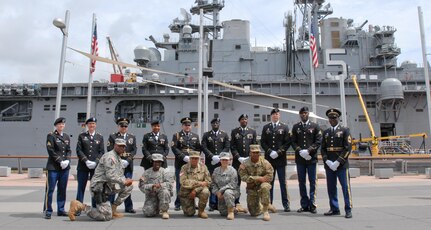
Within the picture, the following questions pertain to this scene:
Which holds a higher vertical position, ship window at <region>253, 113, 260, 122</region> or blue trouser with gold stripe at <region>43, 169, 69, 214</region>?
ship window at <region>253, 113, 260, 122</region>

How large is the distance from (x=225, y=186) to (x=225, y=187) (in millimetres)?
33

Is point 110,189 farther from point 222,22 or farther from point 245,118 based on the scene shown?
point 222,22

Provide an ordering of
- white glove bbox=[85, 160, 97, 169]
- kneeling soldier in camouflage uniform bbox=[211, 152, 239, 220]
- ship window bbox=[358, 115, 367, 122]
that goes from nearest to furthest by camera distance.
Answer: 1. kneeling soldier in camouflage uniform bbox=[211, 152, 239, 220]
2. white glove bbox=[85, 160, 97, 169]
3. ship window bbox=[358, 115, 367, 122]

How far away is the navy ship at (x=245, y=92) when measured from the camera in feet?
85.2

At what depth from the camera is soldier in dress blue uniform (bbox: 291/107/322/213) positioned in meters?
5.85

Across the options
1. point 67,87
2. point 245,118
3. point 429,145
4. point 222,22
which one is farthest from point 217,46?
point 245,118

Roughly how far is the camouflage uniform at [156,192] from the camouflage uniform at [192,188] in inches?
9.8

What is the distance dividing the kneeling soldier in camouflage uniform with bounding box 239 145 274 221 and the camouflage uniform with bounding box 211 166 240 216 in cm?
→ 19

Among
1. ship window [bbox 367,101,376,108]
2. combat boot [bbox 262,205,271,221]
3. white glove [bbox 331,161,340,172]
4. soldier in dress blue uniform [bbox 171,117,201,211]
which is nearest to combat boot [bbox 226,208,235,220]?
combat boot [bbox 262,205,271,221]

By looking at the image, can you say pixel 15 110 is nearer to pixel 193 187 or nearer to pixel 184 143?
pixel 184 143

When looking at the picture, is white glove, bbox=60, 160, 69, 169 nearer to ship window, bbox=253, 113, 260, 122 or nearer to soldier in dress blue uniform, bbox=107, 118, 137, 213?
soldier in dress blue uniform, bbox=107, 118, 137, 213

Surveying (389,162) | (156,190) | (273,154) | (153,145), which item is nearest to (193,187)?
(156,190)

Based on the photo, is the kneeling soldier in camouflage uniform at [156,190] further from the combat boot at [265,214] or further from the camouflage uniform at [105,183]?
the combat boot at [265,214]

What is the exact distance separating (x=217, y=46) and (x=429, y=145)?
19.5 m
